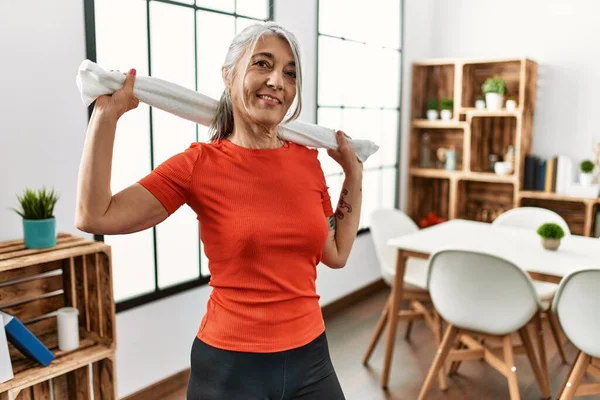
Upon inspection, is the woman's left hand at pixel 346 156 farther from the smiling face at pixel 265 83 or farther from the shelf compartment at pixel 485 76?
the shelf compartment at pixel 485 76

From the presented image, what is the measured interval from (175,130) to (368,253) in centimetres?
226

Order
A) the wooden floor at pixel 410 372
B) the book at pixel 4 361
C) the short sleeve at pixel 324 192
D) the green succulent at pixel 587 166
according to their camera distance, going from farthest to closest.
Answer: the green succulent at pixel 587 166 → the wooden floor at pixel 410 372 → the book at pixel 4 361 → the short sleeve at pixel 324 192

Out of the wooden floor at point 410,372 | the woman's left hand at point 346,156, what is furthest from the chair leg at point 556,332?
the woman's left hand at point 346,156

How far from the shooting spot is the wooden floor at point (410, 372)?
2891mm

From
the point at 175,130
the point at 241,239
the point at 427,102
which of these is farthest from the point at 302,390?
the point at 427,102

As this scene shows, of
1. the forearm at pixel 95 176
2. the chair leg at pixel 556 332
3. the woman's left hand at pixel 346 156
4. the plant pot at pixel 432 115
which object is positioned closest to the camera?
the forearm at pixel 95 176

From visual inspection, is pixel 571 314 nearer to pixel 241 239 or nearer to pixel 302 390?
pixel 302 390

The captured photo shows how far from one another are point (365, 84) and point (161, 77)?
215 centimetres

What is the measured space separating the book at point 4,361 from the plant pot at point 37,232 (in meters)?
0.32

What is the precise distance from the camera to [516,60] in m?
4.38

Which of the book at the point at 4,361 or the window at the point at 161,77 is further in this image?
the window at the point at 161,77

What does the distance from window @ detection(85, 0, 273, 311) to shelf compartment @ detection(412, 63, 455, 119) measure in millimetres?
2289

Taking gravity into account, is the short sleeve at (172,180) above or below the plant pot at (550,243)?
above

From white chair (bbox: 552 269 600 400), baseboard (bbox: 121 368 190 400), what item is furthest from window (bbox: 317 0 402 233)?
white chair (bbox: 552 269 600 400)
